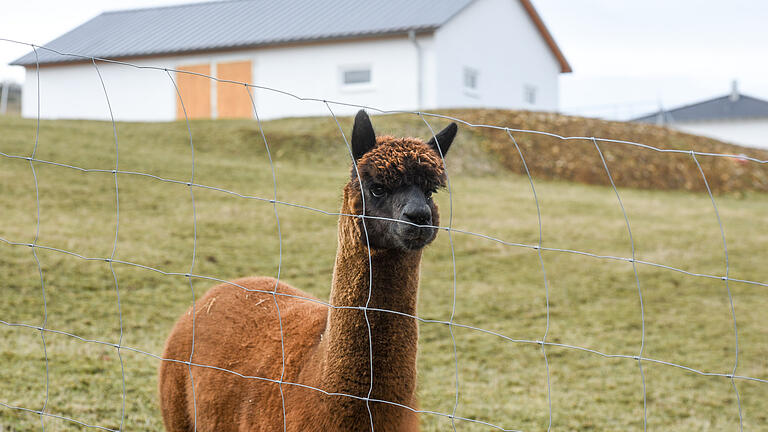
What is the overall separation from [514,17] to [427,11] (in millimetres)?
5283

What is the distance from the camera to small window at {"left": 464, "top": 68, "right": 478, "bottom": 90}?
2402cm

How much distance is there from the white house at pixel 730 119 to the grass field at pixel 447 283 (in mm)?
31576

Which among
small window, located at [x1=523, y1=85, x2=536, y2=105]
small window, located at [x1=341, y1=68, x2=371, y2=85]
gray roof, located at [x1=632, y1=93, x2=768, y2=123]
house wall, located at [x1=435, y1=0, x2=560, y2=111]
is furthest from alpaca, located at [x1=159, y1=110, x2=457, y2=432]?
gray roof, located at [x1=632, y1=93, x2=768, y2=123]

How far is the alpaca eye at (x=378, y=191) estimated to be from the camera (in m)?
2.89

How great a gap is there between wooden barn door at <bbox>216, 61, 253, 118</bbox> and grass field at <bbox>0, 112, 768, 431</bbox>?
668 cm

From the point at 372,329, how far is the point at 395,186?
607 mm

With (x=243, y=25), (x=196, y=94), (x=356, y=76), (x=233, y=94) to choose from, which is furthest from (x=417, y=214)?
(x=243, y=25)

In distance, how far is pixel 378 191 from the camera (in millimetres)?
2906

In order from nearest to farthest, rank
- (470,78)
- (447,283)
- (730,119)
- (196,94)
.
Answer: (447,283), (196,94), (470,78), (730,119)

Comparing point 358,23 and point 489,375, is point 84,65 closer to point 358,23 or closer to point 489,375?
point 358,23

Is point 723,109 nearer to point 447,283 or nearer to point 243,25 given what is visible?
point 243,25

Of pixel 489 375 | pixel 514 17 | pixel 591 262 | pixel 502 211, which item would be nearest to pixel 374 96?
pixel 514 17

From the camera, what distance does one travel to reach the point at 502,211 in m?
13.3

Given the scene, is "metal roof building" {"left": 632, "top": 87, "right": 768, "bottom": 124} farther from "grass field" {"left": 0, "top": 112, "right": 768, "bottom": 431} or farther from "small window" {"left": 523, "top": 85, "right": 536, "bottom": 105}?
"grass field" {"left": 0, "top": 112, "right": 768, "bottom": 431}
